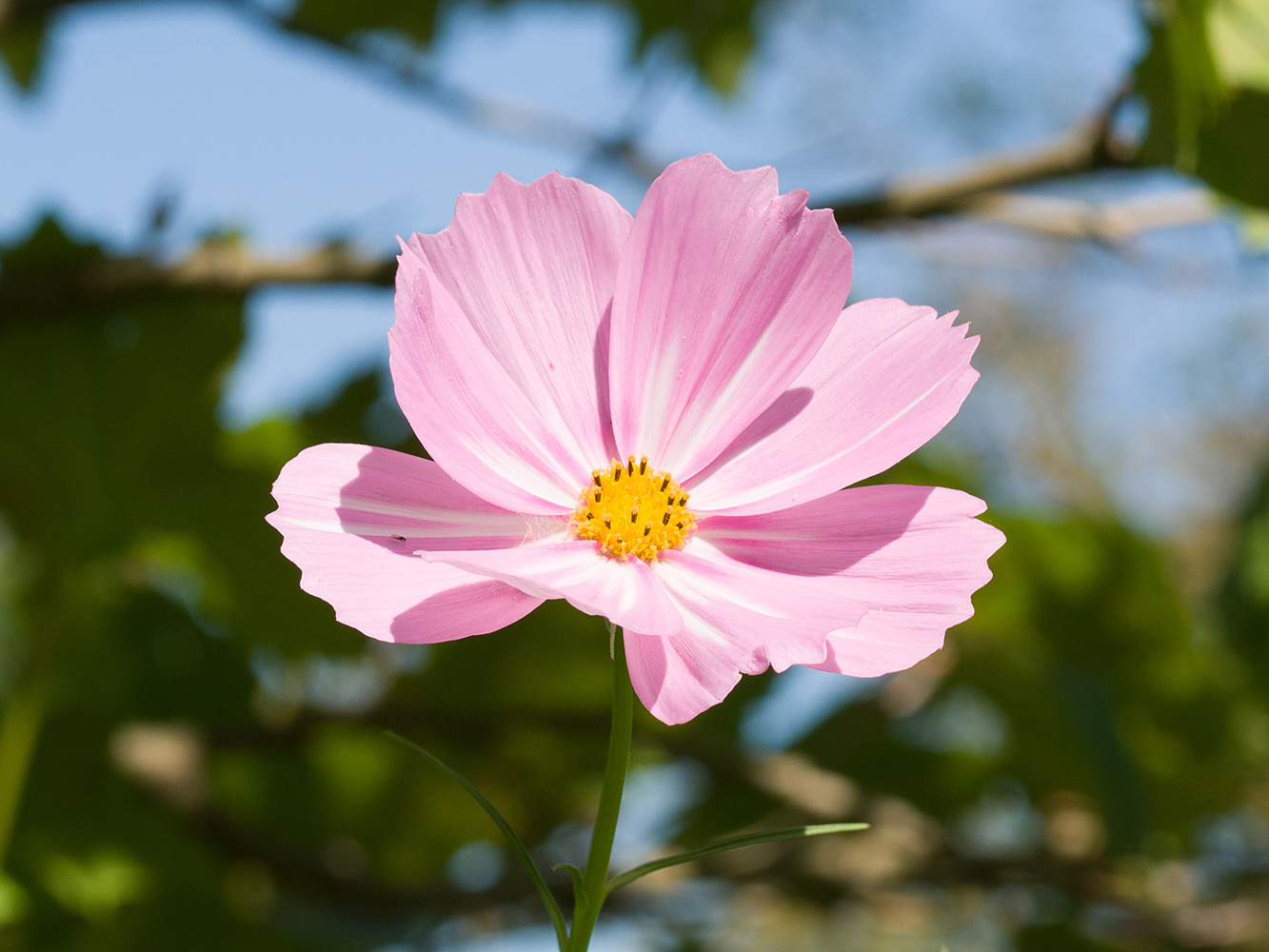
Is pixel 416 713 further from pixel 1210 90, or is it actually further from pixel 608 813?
pixel 608 813

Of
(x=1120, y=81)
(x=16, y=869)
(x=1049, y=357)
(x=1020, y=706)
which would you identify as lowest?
(x=16, y=869)

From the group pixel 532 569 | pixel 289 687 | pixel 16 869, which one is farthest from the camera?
pixel 289 687

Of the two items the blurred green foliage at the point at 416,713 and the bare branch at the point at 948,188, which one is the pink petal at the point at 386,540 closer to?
the blurred green foliage at the point at 416,713

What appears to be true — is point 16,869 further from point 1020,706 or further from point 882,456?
point 882,456

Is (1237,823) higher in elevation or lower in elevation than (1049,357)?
lower

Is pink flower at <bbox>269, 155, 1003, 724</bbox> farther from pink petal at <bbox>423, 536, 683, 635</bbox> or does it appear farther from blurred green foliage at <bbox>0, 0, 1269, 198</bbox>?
blurred green foliage at <bbox>0, 0, 1269, 198</bbox>

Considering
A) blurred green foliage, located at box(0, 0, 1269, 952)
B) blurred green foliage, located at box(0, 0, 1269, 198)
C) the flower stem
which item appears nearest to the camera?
the flower stem

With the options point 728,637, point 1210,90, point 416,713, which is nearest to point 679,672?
point 728,637

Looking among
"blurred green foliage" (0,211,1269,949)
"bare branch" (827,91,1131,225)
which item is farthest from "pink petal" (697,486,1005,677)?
"bare branch" (827,91,1131,225)

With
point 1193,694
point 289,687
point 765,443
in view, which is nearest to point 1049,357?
point 1193,694
